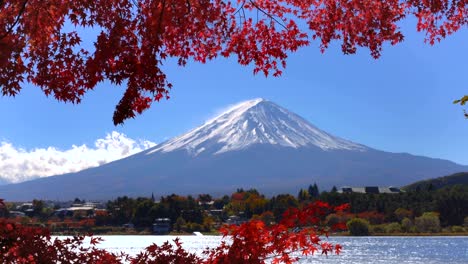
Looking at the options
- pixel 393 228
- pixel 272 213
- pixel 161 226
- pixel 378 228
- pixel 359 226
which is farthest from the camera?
pixel 161 226

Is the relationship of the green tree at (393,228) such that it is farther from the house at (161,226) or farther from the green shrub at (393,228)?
the house at (161,226)

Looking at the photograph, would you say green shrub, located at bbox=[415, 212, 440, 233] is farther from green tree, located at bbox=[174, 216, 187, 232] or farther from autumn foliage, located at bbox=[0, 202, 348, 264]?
autumn foliage, located at bbox=[0, 202, 348, 264]

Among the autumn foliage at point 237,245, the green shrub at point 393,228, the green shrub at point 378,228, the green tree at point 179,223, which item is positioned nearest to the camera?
the autumn foliage at point 237,245

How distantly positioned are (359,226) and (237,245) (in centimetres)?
9216

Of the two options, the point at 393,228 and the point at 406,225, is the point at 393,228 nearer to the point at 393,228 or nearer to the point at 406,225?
the point at 393,228

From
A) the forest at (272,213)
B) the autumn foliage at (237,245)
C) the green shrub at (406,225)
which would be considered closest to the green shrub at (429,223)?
the forest at (272,213)

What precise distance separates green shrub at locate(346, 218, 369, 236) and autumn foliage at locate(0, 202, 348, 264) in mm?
90594

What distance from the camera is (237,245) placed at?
6984 mm

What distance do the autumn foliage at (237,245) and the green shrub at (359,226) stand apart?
9059 cm

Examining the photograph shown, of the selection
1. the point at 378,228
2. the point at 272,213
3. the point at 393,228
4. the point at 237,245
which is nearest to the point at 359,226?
the point at 393,228

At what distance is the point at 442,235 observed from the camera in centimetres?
10000

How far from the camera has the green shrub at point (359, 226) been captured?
96.5 meters

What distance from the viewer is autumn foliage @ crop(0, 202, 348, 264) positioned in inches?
269

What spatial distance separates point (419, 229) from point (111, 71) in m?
93.7
